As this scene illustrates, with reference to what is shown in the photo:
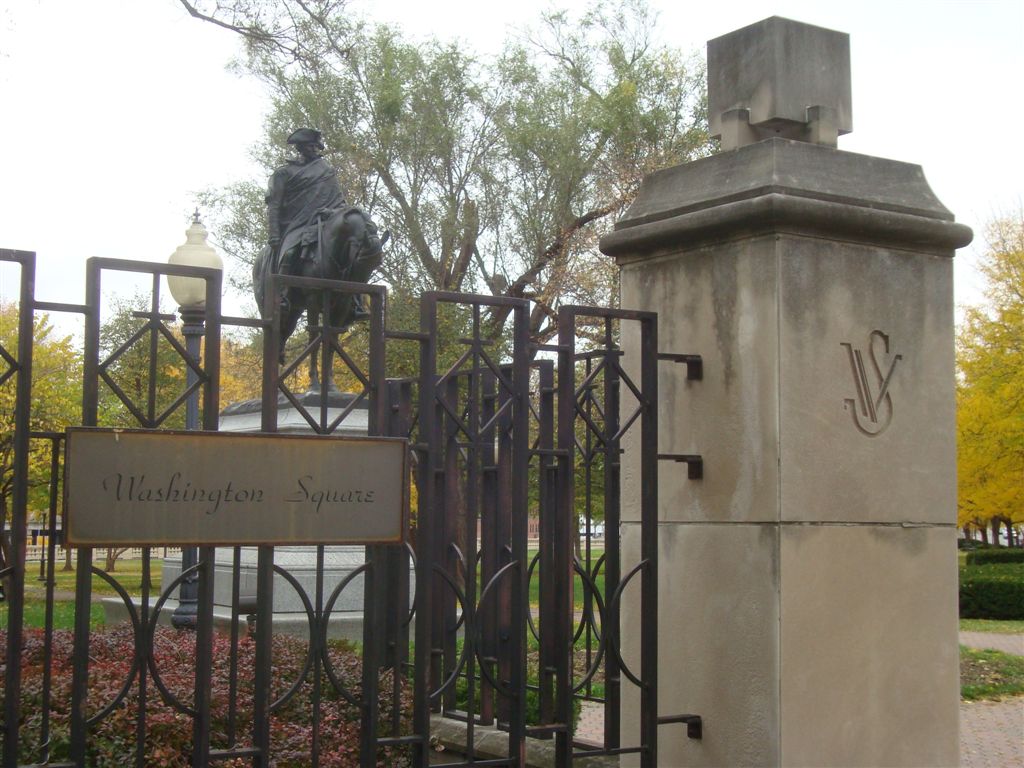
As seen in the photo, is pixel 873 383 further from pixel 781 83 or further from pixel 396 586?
pixel 396 586

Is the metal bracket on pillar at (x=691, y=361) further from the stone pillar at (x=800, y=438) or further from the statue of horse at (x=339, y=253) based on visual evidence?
the statue of horse at (x=339, y=253)

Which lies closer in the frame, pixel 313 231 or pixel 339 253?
pixel 339 253

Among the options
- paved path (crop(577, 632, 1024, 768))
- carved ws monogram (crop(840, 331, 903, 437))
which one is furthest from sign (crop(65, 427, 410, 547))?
paved path (crop(577, 632, 1024, 768))

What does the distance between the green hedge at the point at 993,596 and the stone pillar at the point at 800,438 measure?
1884 centimetres

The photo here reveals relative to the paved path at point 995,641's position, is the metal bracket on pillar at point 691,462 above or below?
above

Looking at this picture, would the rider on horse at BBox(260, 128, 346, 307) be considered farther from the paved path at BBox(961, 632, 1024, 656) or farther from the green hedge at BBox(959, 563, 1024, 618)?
the green hedge at BBox(959, 563, 1024, 618)

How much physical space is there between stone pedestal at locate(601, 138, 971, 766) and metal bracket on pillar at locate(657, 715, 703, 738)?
0.11 feet

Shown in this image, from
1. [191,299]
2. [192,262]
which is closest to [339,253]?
[192,262]

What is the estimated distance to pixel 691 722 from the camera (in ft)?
14.5

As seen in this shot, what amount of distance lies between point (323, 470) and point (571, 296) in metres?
20.2

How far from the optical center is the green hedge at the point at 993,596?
71.9 ft

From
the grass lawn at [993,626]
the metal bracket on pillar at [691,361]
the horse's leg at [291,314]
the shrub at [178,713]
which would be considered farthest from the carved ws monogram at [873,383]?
the grass lawn at [993,626]

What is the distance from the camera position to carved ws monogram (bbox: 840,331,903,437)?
4.43 m

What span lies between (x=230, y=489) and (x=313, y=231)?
8968 mm
